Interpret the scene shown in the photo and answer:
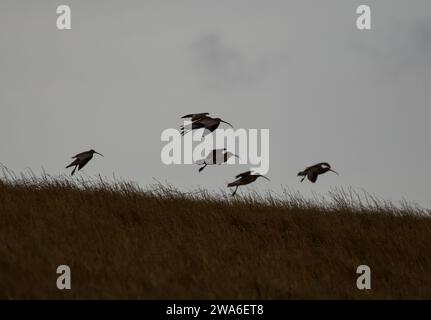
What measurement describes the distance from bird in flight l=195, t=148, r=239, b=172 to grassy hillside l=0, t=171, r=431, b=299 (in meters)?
0.96

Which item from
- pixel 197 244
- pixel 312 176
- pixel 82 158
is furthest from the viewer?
pixel 82 158

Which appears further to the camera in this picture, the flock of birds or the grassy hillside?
the flock of birds

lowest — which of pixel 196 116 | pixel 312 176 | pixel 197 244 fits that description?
pixel 197 244

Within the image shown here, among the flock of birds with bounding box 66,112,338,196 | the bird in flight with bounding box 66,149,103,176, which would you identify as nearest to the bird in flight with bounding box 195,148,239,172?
the flock of birds with bounding box 66,112,338,196

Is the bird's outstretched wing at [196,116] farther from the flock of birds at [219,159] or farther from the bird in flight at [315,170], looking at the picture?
the bird in flight at [315,170]

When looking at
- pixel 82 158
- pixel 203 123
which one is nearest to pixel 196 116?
pixel 203 123

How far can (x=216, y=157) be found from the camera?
9.04 m

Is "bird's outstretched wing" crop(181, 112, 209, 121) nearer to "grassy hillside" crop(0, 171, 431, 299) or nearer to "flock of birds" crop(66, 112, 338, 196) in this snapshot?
"flock of birds" crop(66, 112, 338, 196)

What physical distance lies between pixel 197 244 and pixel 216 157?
4.30 ft

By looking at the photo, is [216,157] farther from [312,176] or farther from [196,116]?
[312,176]

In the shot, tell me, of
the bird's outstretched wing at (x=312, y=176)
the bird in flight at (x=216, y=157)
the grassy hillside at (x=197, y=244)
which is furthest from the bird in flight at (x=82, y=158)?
the bird's outstretched wing at (x=312, y=176)

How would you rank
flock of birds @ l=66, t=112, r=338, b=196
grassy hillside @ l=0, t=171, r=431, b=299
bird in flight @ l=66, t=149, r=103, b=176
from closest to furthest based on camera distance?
grassy hillside @ l=0, t=171, r=431, b=299 < flock of birds @ l=66, t=112, r=338, b=196 < bird in flight @ l=66, t=149, r=103, b=176

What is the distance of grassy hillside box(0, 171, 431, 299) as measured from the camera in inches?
275

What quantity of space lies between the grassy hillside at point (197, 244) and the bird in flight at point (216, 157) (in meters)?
0.96
